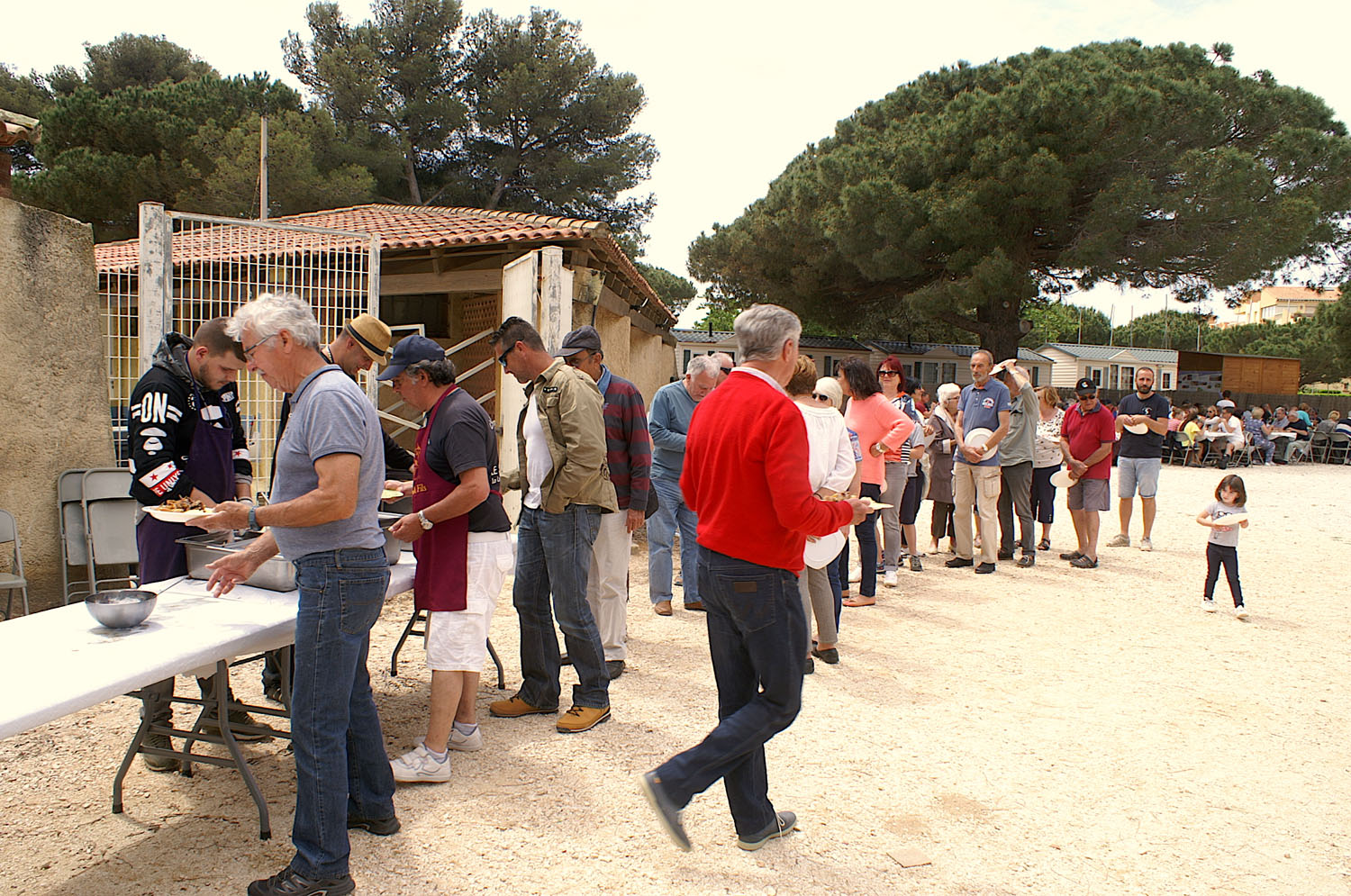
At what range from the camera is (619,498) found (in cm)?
480

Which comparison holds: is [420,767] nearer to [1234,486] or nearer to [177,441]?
[177,441]

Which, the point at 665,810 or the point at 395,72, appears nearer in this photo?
the point at 665,810

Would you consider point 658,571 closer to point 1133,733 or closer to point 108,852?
point 1133,733

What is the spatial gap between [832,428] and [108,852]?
3152 mm

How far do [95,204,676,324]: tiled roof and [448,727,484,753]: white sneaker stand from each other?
4251mm

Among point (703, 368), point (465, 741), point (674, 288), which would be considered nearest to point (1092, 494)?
point (703, 368)

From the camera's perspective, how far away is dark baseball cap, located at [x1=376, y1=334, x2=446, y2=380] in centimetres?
343

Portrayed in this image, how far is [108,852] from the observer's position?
294 cm

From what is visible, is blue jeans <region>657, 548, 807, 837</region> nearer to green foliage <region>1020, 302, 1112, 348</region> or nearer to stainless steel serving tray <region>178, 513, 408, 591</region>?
stainless steel serving tray <region>178, 513, 408, 591</region>

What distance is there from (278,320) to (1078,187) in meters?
23.6

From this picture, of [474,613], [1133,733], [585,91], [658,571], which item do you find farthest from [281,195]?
[1133,733]

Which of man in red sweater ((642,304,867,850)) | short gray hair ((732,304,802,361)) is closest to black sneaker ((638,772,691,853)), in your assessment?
man in red sweater ((642,304,867,850))

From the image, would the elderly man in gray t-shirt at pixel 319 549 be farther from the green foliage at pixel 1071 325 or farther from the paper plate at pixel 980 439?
the green foliage at pixel 1071 325

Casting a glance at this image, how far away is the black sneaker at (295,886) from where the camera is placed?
2592mm
